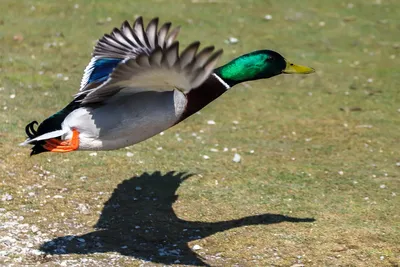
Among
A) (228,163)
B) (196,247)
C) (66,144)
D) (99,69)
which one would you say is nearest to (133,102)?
(66,144)

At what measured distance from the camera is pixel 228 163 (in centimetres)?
702

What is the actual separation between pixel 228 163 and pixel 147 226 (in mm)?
1456

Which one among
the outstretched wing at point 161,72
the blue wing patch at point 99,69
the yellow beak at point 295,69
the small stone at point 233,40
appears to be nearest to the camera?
the outstretched wing at point 161,72

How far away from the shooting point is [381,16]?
1168 centimetres

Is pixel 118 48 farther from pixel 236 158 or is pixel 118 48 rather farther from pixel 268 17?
pixel 268 17

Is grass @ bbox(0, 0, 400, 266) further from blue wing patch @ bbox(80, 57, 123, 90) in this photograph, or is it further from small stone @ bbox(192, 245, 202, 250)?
blue wing patch @ bbox(80, 57, 123, 90)

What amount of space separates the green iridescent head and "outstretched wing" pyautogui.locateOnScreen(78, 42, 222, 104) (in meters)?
0.68

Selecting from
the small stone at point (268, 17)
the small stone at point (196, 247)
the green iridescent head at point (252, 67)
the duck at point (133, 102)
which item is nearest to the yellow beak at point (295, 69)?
the green iridescent head at point (252, 67)

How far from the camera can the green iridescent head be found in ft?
17.5

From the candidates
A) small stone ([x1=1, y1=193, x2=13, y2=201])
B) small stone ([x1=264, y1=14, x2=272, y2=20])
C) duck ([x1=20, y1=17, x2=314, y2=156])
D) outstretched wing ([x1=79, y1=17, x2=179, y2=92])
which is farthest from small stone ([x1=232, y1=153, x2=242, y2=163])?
small stone ([x1=264, y1=14, x2=272, y2=20])

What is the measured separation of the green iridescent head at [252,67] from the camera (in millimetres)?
5334

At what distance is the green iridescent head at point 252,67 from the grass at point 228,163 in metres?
1.19

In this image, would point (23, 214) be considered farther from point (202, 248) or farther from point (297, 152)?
point (297, 152)

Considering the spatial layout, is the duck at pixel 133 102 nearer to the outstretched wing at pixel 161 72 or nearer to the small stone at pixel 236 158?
the outstretched wing at pixel 161 72
